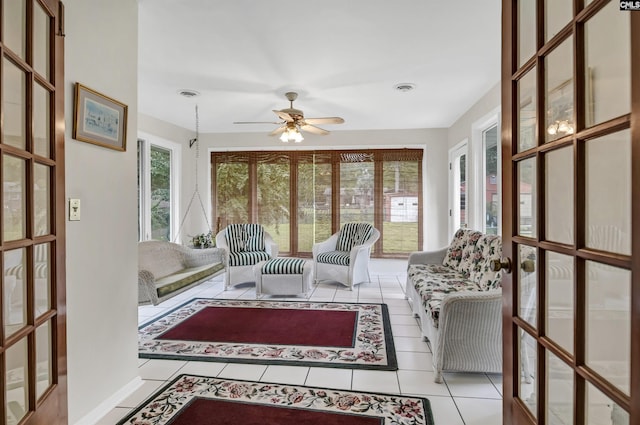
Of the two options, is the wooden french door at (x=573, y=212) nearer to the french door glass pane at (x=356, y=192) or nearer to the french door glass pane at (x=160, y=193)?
the french door glass pane at (x=356, y=192)

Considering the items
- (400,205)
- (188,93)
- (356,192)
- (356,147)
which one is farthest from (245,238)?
(400,205)

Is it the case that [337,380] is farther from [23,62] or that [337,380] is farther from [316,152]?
[316,152]

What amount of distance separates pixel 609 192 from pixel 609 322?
0.32m

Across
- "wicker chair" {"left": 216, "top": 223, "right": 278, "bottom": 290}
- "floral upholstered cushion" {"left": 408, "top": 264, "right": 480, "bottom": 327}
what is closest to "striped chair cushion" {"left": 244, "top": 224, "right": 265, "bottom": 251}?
"wicker chair" {"left": 216, "top": 223, "right": 278, "bottom": 290}

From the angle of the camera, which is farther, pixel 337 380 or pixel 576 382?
pixel 337 380

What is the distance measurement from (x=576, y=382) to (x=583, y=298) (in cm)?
23

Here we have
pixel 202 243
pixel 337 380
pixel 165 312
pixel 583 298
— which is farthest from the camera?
pixel 202 243

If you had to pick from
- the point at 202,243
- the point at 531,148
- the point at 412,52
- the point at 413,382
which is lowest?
the point at 413,382

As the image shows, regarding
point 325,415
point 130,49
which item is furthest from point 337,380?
point 130,49

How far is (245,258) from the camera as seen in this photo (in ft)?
16.7

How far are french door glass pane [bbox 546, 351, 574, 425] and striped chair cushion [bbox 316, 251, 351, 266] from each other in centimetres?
396

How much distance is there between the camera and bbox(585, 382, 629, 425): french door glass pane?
815 mm

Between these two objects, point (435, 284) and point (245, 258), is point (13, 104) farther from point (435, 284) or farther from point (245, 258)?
point (245, 258)

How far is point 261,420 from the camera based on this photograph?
1.97 metres
